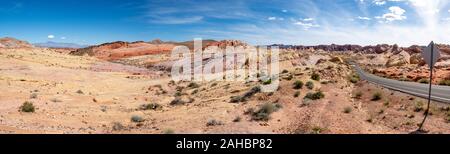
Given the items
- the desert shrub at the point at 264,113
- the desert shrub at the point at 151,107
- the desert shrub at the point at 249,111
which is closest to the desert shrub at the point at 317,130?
the desert shrub at the point at 264,113

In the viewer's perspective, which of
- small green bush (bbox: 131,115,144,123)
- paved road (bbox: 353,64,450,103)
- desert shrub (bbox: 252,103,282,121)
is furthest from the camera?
paved road (bbox: 353,64,450,103)

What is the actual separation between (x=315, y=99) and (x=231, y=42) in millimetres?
105706

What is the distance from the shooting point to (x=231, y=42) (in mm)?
127375

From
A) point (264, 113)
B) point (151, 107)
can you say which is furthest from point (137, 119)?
point (264, 113)

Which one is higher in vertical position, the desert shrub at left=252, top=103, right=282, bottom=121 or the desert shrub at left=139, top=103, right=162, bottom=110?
the desert shrub at left=252, top=103, right=282, bottom=121

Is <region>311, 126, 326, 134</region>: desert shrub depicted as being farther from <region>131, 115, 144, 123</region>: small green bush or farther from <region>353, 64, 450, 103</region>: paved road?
<region>353, 64, 450, 103</region>: paved road

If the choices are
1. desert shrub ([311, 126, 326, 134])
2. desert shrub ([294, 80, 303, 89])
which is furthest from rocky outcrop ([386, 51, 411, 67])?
desert shrub ([311, 126, 326, 134])

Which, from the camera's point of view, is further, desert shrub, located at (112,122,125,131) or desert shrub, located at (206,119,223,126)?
desert shrub, located at (206,119,223,126)

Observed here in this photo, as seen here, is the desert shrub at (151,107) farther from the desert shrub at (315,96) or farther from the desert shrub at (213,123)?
the desert shrub at (315,96)

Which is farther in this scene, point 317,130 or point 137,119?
point 137,119

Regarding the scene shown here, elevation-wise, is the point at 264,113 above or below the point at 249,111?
above

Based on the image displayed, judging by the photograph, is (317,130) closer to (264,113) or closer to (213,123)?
(264,113)
